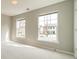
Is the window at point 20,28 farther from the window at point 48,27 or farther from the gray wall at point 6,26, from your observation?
the window at point 48,27

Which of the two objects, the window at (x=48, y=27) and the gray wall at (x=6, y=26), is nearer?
the window at (x=48, y=27)

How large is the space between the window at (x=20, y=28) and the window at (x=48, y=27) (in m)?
1.82

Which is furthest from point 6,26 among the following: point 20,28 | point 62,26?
point 62,26

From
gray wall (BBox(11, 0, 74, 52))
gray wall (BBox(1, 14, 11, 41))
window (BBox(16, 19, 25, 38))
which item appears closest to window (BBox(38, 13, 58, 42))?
gray wall (BBox(11, 0, 74, 52))

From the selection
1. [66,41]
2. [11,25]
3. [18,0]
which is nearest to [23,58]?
[66,41]

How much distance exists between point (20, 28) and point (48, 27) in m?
3.04

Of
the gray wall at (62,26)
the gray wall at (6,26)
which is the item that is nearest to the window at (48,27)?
the gray wall at (62,26)

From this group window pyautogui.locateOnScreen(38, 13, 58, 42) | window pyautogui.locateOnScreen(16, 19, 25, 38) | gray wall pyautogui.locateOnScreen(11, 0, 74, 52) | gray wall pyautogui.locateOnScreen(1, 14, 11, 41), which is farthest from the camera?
gray wall pyautogui.locateOnScreen(1, 14, 11, 41)

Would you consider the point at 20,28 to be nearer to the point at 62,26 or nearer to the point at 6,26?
the point at 6,26

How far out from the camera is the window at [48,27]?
179 inches

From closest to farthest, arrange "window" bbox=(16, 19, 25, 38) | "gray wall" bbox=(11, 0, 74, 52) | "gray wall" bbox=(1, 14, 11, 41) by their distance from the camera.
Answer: "gray wall" bbox=(11, 0, 74, 52)
"window" bbox=(16, 19, 25, 38)
"gray wall" bbox=(1, 14, 11, 41)

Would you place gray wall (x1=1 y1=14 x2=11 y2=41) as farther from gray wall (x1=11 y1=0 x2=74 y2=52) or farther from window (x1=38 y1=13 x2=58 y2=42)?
window (x1=38 y1=13 x2=58 y2=42)

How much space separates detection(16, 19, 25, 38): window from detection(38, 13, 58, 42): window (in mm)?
1817

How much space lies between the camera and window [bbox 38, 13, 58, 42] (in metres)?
4.54
